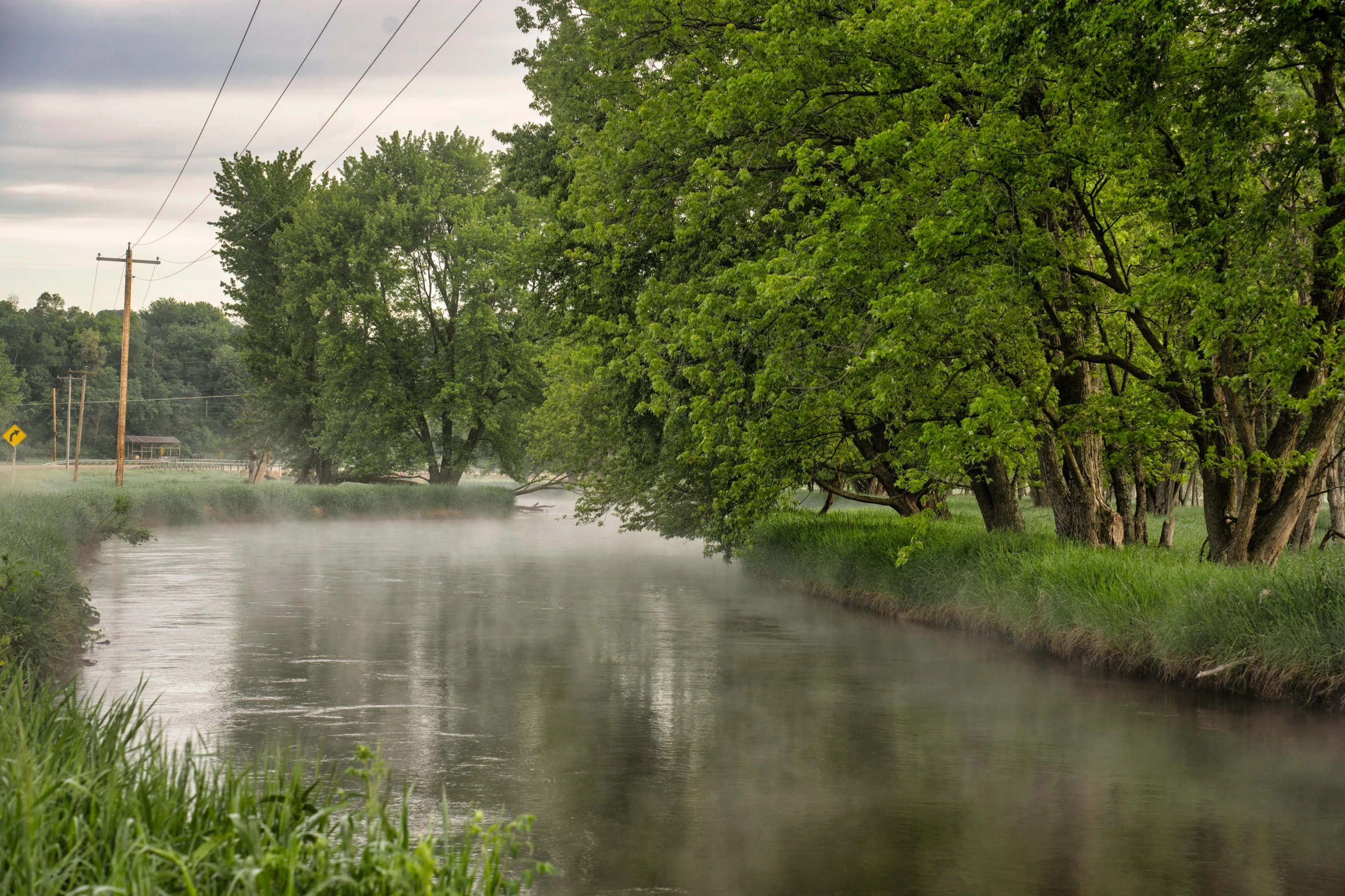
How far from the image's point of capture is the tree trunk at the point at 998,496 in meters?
21.9

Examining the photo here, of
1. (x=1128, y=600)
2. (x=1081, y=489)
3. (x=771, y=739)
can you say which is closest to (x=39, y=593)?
(x=771, y=739)

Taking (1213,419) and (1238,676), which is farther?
(1213,419)

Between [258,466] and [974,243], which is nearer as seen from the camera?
[974,243]

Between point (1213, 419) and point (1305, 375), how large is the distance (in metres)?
1.28

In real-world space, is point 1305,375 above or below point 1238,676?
above

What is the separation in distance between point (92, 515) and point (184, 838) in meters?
30.0

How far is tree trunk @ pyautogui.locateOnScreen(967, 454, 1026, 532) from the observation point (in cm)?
2187

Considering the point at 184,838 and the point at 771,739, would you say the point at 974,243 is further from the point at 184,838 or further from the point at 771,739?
the point at 184,838

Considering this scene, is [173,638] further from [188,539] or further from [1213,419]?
[188,539]

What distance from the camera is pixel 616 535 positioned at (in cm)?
5316

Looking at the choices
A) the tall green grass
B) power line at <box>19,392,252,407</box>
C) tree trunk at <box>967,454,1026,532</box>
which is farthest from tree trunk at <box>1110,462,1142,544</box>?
power line at <box>19,392,252,407</box>

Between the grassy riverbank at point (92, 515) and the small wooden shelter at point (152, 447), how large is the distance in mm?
51303

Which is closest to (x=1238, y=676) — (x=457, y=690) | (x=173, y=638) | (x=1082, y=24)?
(x=1082, y=24)

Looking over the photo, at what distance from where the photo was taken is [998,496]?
22.3 m
